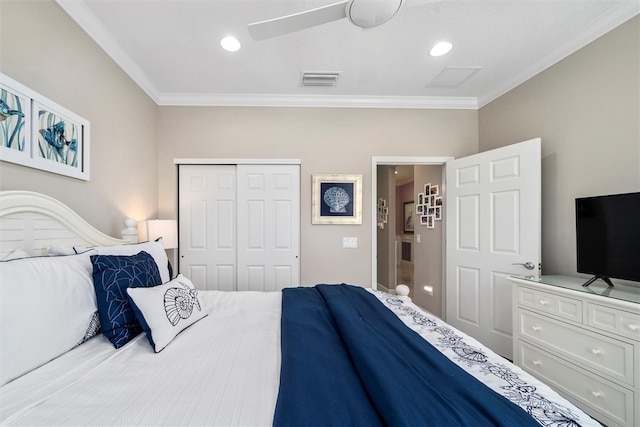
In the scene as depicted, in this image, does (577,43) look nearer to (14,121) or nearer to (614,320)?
(614,320)

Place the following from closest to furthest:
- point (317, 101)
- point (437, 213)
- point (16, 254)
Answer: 1. point (16, 254)
2. point (317, 101)
3. point (437, 213)

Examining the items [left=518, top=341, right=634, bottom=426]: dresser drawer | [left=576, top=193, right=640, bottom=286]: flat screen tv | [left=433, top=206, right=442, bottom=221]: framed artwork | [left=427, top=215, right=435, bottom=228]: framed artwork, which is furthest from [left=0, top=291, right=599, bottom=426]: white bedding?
[left=427, top=215, right=435, bottom=228]: framed artwork

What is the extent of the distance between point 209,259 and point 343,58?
2.56 metres

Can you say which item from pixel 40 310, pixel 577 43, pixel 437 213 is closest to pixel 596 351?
pixel 437 213

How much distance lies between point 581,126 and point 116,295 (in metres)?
3.35

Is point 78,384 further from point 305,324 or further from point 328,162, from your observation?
point 328,162

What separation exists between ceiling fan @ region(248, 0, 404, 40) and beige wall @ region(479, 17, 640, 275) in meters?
1.83

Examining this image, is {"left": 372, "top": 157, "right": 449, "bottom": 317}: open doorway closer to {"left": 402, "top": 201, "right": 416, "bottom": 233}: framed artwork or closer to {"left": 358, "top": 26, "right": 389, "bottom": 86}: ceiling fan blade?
{"left": 402, "top": 201, "right": 416, "bottom": 233}: framed artwork

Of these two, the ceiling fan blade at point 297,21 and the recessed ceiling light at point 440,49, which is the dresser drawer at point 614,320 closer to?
the recessed ceiling light at point 440,49

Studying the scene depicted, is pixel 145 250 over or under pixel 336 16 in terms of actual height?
under

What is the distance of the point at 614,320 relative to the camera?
1.47 metres

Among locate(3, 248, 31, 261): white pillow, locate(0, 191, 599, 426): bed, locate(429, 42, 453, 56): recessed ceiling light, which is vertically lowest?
locate(0, 191, 599, 426): bed

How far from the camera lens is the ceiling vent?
7.91ft

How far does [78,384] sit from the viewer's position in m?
0.85
